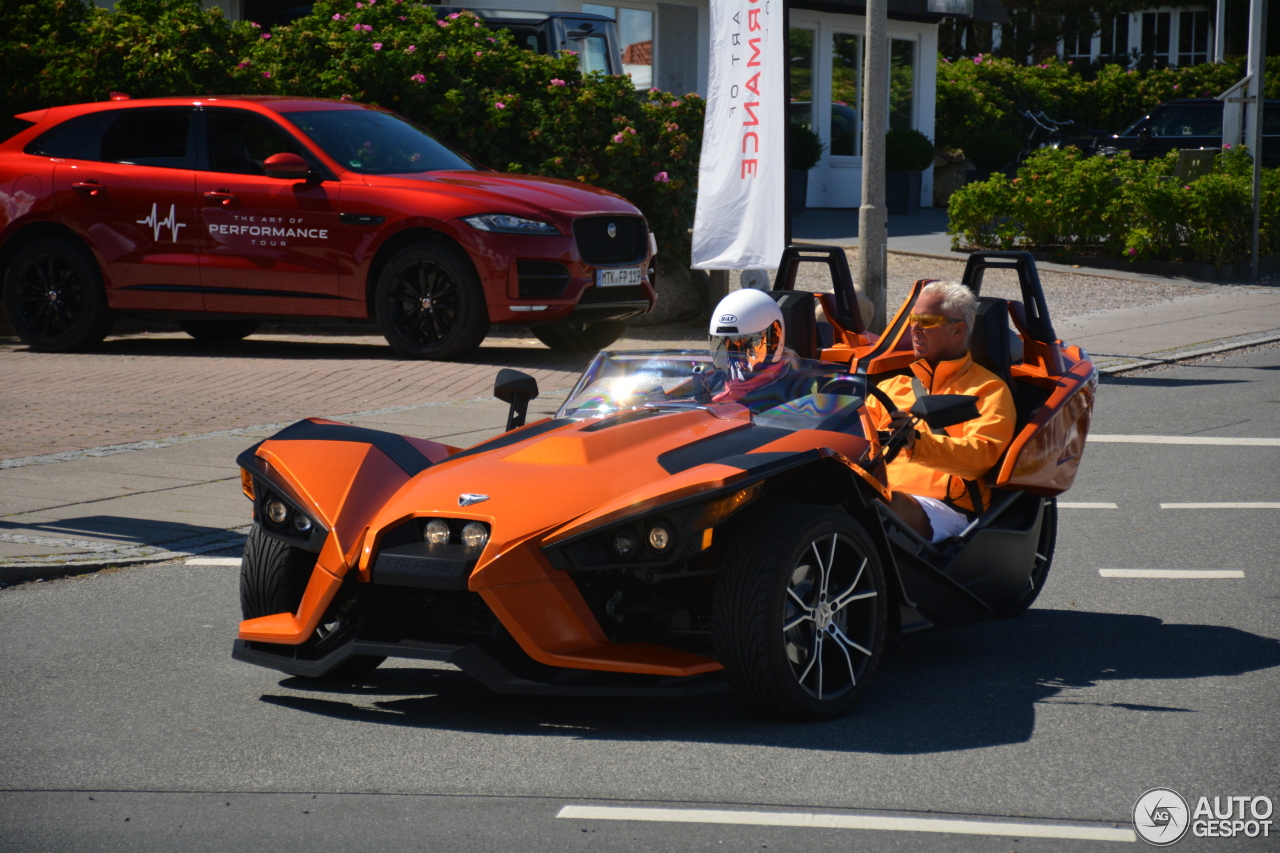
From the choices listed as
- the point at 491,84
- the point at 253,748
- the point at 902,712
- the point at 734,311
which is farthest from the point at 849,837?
the point at 491,84

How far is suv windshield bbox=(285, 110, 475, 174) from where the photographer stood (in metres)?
12.6

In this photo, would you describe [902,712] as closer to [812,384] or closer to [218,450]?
[812,384]

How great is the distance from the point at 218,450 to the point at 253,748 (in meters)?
4.92

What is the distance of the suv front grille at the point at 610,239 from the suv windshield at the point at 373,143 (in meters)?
1.37

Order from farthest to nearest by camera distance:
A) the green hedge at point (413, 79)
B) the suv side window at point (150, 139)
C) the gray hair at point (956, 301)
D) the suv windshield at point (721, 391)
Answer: the green hedge at point (413, 79)
the suv side window at point (150, 139)
the gray hair at point (956, 301)
the suv windshield at point (721, 391)

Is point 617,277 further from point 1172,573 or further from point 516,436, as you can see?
point 516,436

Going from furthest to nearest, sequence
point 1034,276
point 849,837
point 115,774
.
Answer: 1. point 1034,276
2. point 115,774
3. point 849,837

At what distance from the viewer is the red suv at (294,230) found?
1189cm

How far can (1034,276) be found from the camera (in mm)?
6164

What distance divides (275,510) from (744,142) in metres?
A: 8.19

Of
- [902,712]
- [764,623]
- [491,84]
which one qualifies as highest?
[491,84]

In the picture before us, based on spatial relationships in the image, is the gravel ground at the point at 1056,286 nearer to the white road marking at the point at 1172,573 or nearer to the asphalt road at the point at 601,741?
the white road marking at the point at 1172,573

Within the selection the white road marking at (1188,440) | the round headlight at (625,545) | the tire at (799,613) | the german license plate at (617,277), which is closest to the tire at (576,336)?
the german license plate at (617,277)

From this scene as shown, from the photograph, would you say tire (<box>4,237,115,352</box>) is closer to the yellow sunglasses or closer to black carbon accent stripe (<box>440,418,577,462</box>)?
black carbon accent stripe (<box>440,418,577,462</box>)
